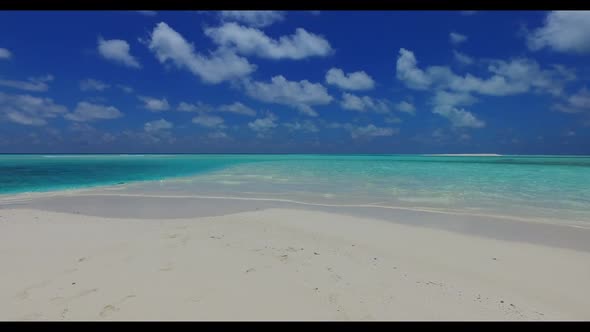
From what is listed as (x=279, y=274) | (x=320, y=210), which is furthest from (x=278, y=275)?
(x=320, y=210)

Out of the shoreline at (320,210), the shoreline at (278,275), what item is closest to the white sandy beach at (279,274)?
the shoreline at (278,275)

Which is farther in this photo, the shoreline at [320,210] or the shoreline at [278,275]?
the shoreline at [320,210]

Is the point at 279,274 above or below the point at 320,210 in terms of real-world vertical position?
above

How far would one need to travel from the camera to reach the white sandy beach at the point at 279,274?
10.5 ft

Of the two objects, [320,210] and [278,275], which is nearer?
[278,275]

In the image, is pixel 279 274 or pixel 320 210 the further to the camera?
pixel 320 210

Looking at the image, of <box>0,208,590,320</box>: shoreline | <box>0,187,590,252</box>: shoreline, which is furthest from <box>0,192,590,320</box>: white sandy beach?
<box>0,187,590,252</box>: shoreline

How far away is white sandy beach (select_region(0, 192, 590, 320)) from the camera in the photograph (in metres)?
3.19

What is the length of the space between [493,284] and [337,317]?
261cm

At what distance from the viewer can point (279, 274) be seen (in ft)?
13.4

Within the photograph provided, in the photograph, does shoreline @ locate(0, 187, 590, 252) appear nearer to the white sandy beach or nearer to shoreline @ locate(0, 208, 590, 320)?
the white sandy beach

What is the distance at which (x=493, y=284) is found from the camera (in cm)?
407

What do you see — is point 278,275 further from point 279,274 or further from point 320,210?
point 320,210

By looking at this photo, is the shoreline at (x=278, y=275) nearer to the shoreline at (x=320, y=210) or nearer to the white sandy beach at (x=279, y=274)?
the white sandy beach at (x=279, y=274)
